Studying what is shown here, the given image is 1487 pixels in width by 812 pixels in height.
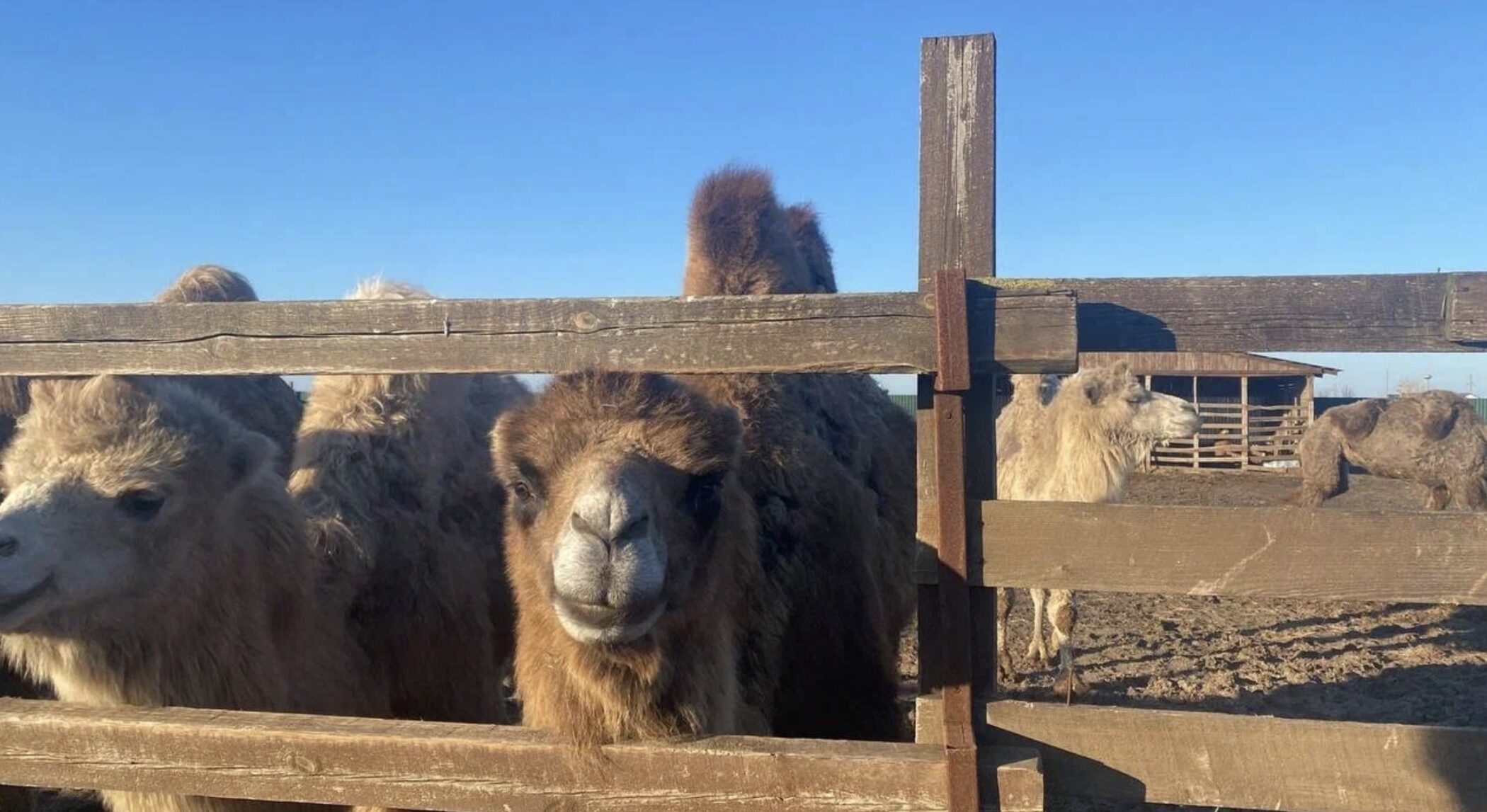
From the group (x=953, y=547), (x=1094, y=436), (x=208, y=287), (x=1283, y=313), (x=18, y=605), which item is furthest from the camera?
(x=1094, y=436)

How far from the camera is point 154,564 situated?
3.18 meters

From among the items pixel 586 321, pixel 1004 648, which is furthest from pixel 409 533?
pixel 1004 648

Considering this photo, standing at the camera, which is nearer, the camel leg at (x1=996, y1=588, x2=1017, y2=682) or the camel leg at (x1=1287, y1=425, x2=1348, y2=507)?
the camel leg at (x1=996, y1=588, x2=1017, y2=682)

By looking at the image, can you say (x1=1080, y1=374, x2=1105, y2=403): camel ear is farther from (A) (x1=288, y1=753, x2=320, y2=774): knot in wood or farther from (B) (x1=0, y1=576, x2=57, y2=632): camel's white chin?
(B) (x1=0, y1=576, x2=57, y2=632): camel's white chin

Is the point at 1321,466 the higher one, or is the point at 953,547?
the point at 953,547

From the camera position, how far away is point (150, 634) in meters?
3.15

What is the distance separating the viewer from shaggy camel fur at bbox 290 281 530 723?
13.7ft

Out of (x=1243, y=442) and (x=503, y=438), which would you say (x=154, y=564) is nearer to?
(x=503, y=438)

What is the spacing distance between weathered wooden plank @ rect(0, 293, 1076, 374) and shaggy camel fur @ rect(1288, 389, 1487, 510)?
1155cm

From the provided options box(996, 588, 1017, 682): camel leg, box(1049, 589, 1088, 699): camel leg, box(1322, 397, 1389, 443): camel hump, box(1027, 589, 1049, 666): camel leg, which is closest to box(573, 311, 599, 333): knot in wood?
box(1049, 589, 1088, 699): camel leg

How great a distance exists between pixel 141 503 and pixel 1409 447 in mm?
14150

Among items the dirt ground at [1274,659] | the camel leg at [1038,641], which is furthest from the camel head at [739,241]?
the camel leg at [1038,641]

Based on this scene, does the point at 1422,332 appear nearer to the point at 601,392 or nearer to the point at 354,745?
the point at 601,392

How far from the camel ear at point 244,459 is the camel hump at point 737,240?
183 centimetres
